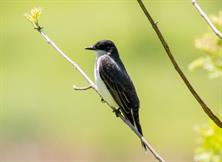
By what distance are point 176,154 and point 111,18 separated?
8633 mm

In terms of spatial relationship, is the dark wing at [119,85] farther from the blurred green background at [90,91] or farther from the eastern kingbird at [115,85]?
the blurred green background at [90,91]

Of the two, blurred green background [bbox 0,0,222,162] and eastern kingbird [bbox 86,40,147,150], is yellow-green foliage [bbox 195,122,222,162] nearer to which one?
eastern kingbird [bbox 86,40,147,150]

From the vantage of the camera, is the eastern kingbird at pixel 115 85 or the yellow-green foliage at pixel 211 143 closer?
the yellow-green foliage at pixel 211 143

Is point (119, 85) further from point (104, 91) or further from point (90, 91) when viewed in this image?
point (90, 91)

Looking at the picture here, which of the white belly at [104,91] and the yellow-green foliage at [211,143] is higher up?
the white belly at [104,91]

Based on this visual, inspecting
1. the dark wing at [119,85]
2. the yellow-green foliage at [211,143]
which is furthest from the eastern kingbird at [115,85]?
the yellow-green foliage at [211,143]

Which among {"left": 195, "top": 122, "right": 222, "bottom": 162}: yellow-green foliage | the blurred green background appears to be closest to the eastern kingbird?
{"left": 195, "top": 122, "right": 222, "bottom": 162}: yellow-green foliage

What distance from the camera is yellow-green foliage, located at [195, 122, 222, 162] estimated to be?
4145 millimetres

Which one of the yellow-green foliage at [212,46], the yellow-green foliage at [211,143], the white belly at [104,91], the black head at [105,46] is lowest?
the yellow-green foliage at [211,143]

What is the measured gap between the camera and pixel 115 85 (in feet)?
20.2

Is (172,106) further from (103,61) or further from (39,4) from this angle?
(103,61)

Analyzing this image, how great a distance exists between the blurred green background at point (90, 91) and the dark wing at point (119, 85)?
7350 millimetres

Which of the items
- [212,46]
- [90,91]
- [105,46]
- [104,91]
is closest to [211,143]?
[212,46]

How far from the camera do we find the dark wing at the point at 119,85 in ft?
19.7
